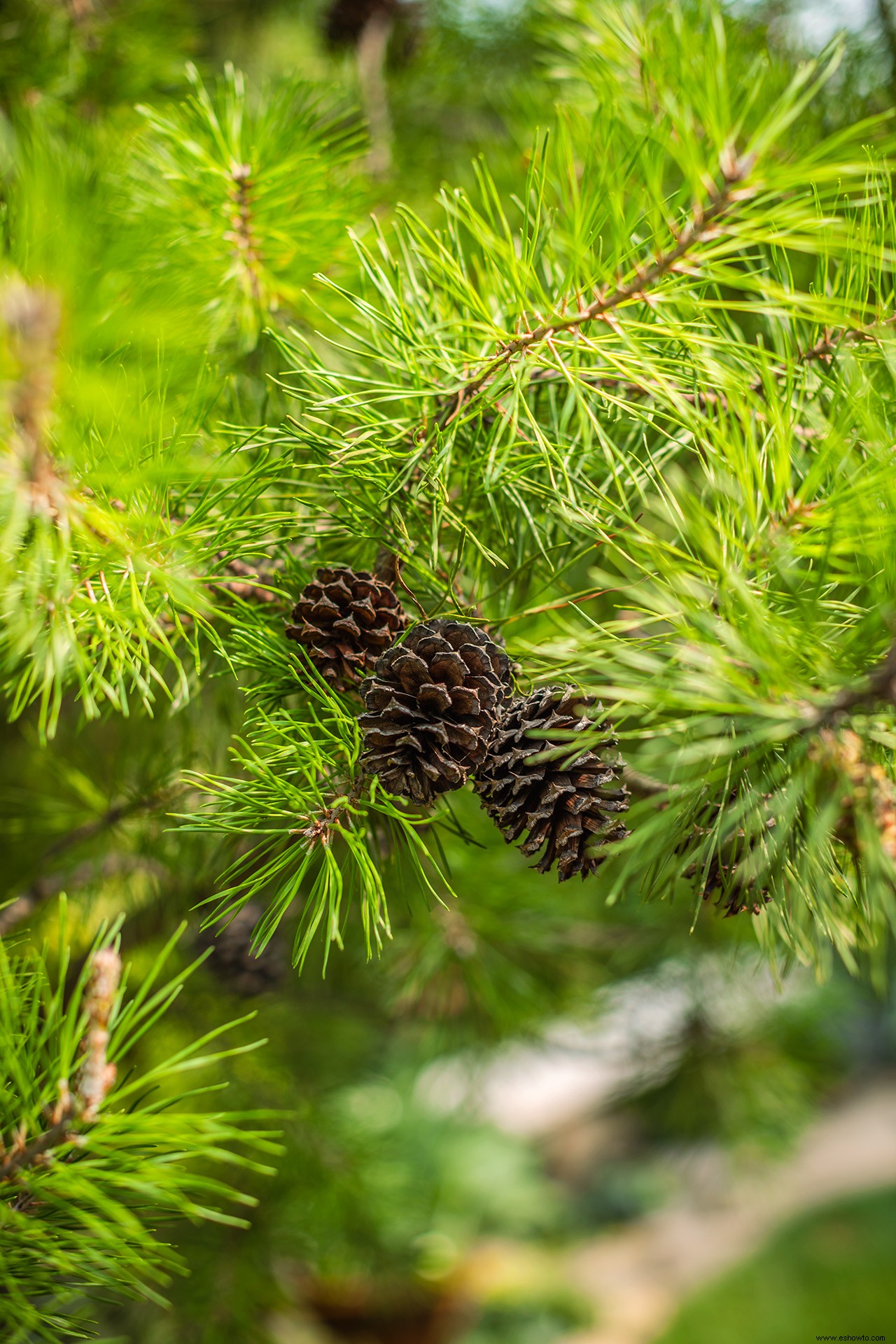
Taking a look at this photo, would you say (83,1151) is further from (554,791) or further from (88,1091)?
(554,791)

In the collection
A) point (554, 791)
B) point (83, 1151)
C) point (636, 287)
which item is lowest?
point (83, 1151)

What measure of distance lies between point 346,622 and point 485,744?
0.07 metres

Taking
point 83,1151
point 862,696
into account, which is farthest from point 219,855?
point 862,696

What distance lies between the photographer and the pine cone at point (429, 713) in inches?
11.1

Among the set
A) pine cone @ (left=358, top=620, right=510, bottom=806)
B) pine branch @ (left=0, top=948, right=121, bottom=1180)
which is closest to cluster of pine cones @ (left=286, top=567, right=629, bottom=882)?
pine cone @ (left=358, top=620, right=510, bottom=806)

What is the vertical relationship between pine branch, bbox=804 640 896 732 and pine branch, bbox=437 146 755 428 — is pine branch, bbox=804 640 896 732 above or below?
below

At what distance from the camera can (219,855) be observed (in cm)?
44

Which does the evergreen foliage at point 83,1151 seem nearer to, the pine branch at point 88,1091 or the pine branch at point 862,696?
the pine branch at point 88,1091

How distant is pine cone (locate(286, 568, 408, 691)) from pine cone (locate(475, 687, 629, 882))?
6cm

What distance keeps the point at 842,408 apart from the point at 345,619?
7.8 inches

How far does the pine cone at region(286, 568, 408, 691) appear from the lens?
31 centimetres

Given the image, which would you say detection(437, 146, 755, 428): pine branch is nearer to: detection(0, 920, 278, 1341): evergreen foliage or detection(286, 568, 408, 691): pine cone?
detection(286, 568, 408, 691): pine cone

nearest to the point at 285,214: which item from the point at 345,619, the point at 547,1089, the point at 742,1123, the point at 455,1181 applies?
the point at 345,619

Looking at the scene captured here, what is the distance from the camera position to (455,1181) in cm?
199
